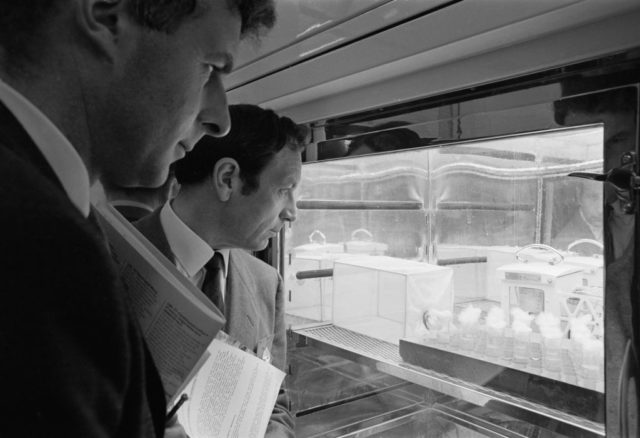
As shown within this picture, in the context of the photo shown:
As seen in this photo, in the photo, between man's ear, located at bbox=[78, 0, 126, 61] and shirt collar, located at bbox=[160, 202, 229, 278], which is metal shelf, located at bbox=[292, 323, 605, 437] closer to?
shirt collar, located at bbox=[160, 202, 229, 278]

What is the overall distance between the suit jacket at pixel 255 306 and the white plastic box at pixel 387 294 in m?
0.23

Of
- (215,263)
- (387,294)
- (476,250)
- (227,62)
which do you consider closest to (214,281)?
(215,263)

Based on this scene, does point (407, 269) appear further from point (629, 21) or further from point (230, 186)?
point (629, 21)

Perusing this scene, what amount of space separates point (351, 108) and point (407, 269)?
479mm

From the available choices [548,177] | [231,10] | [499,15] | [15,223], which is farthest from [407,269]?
[15,223]

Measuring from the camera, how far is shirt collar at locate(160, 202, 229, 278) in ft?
3.93

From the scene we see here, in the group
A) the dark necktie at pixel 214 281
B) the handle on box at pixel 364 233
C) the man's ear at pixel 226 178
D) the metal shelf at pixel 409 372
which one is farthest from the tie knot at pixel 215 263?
the handle on box at pixel 364 233

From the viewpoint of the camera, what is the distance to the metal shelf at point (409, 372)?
912 millimetres

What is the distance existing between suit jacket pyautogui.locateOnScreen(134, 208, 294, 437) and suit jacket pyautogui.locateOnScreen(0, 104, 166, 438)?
870mm

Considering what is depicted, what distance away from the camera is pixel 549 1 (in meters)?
0.75

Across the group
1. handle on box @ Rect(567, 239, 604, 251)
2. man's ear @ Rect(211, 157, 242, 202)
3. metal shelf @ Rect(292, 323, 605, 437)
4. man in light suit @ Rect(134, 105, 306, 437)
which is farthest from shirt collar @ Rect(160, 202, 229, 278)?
handle on box @ Rect(567, 239, 604, 251)

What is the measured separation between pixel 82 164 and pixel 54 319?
161 mm

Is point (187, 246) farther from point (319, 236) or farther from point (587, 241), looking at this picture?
point (587, 241)

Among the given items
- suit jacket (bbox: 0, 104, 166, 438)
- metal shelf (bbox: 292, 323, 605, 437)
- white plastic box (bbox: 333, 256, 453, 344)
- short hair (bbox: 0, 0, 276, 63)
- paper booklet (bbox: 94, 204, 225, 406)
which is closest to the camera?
suit jacket (bbox: 0, 104, 166, 438)
